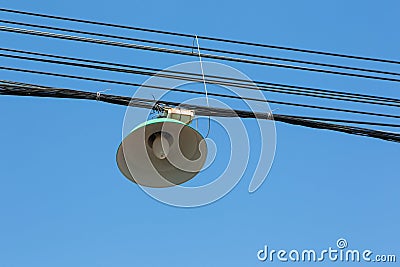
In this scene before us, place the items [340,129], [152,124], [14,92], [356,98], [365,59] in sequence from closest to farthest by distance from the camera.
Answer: [152,124] < [14,92] < [340,129] < [356,98] < [365,59]

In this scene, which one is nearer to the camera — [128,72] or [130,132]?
[130,132]

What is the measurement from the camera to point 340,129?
18.5 feet

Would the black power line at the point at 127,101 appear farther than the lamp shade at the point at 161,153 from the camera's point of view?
Yes

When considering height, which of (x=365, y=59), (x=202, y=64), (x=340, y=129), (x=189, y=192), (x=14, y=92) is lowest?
(x=189, y=192)

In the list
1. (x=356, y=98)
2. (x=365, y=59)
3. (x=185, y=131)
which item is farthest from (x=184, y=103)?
(x=365, y=59)

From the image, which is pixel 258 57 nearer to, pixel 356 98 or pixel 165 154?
pixel 356 98

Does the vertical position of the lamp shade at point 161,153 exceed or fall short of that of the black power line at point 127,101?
it falls short

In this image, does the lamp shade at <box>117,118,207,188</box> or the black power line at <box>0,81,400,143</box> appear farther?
the black power line at <box>0,81,400,143</box>

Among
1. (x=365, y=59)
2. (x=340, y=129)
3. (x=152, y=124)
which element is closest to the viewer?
(x=152, y=124)

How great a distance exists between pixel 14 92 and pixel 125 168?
113 centimetres

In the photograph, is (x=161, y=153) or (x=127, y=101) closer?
(x=161, y=153)

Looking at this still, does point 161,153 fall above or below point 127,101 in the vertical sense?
below

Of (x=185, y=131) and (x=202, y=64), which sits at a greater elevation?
(x=202, y=64)

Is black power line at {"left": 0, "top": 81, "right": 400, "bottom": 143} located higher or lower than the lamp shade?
higher
